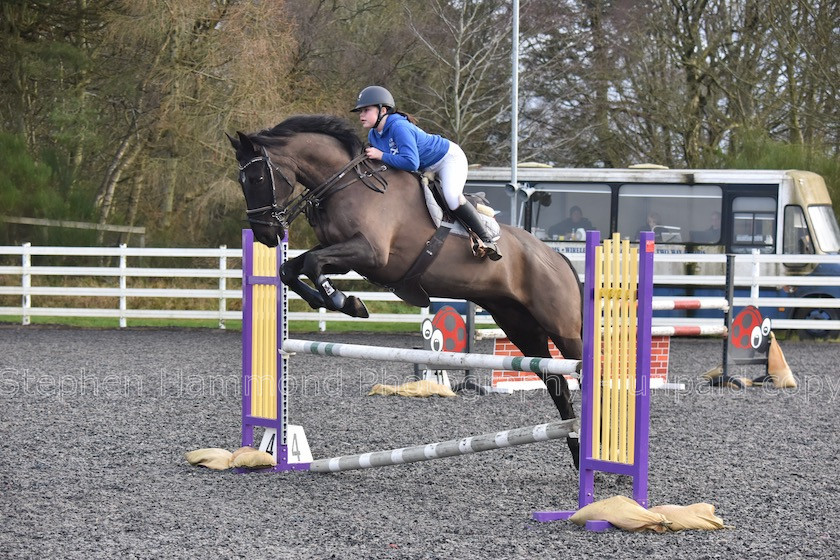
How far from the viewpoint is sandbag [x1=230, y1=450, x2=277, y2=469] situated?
565 centimetres

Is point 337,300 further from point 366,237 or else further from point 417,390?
point 417,390

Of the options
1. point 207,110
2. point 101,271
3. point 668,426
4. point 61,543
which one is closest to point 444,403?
point 668,426

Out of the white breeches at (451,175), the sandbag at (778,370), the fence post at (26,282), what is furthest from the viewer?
the fence post at (26,282)

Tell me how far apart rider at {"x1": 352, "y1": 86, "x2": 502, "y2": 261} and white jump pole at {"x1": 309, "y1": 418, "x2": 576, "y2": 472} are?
1.06m

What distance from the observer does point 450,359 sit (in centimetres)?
520

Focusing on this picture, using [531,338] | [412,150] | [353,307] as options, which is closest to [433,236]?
[412,150]

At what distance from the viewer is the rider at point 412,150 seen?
17.3ft

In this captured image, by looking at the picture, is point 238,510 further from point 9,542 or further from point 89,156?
point 89,156

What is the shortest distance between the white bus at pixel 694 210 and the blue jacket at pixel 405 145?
9.95 metres

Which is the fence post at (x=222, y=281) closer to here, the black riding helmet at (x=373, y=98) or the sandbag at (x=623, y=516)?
the black riding helmet at (x=373, y=98)

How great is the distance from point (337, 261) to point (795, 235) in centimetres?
1236

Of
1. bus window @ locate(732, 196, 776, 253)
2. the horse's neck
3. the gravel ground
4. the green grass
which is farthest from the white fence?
the horse's neck

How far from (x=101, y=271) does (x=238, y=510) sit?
11907 millimetres

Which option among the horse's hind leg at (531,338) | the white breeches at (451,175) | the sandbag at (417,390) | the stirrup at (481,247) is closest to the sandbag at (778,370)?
the sandbag at (417,390)
